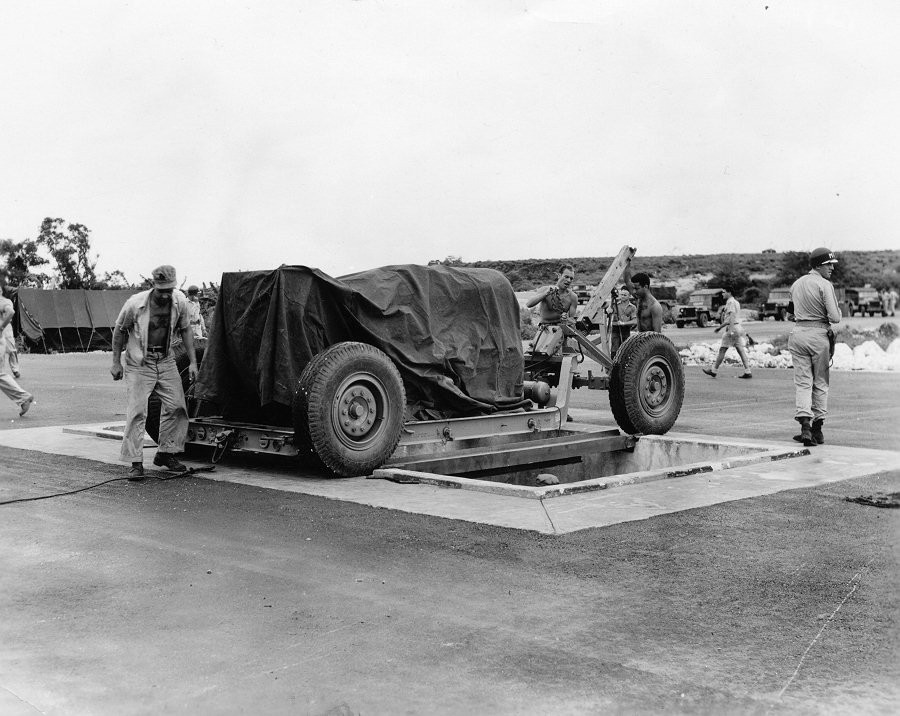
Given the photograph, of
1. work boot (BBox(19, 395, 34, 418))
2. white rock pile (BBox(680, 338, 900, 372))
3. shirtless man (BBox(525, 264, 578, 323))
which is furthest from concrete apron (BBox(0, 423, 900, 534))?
white rock pile (BBox(680, 338, 900, 372))

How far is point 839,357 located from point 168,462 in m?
18.2

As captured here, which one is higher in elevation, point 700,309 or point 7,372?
point 7,372

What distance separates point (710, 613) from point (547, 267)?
85028 millimetres

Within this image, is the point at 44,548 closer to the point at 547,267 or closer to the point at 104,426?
the point at 104,426

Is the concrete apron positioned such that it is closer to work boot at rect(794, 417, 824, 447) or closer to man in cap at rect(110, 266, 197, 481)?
work boot at rect(794, 417, 824, 447)

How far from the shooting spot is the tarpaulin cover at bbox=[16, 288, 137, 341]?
38219 mm

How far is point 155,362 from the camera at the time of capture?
29.7ft

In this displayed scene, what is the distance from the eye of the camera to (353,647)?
433 centimetres

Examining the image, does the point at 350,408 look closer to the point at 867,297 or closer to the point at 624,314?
the point at 624,314

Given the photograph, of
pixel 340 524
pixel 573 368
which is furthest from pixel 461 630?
pixel 573 368

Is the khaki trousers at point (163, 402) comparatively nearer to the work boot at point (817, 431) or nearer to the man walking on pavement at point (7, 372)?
the man walking on pavement at point (7, 372)

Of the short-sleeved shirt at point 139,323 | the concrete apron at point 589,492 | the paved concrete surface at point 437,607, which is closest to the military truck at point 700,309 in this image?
the concrete apron at point 589,492

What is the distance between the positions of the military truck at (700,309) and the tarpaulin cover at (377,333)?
49271 millimetres

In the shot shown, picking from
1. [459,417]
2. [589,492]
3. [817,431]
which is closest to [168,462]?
[459,417]
